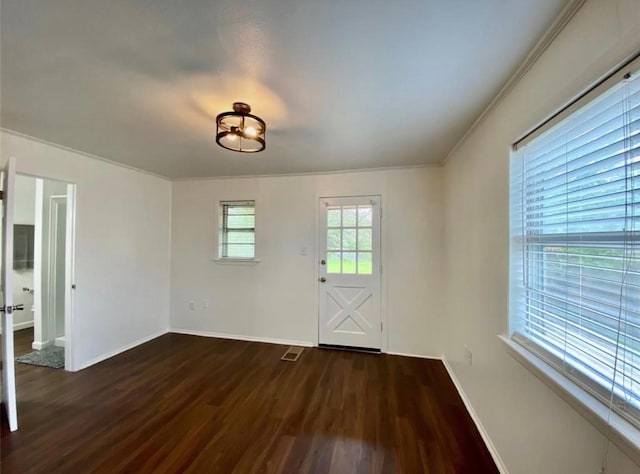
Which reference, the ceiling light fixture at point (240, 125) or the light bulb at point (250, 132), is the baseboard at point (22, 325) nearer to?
the ceiling light fixture at point (240, 125)

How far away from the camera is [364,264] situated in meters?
3.59

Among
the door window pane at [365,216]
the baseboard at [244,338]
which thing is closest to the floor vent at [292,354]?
the baseboard at [244,338]

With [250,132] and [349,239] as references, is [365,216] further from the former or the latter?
[250,132]

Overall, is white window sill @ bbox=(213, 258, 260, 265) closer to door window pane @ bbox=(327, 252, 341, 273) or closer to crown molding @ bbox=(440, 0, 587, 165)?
door window pane @ bbox=(327, 252, 341, 273)

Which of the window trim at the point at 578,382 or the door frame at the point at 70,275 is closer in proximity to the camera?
the window trim at the point at 578,382

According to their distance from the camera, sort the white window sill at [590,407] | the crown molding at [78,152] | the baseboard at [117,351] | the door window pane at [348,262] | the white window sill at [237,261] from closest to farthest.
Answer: the white window sill at [590,407], the crown molding at [78,152], the baseboard at [117,351], the door window pane at [348,262], the white window sill at [237,261]

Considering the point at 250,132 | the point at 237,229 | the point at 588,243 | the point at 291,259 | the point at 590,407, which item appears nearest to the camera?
the point at 590,407

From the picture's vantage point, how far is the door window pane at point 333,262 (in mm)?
3668

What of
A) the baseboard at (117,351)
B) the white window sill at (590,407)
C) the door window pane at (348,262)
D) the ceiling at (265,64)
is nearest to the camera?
the white window sill at (590,407)

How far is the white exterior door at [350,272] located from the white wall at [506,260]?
93 cm

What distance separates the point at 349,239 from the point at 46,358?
3.98 metres

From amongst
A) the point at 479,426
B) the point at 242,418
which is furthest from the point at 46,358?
the point at 479,426

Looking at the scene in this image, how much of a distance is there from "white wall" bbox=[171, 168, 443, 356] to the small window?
13cm

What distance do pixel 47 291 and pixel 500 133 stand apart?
17.7ft
